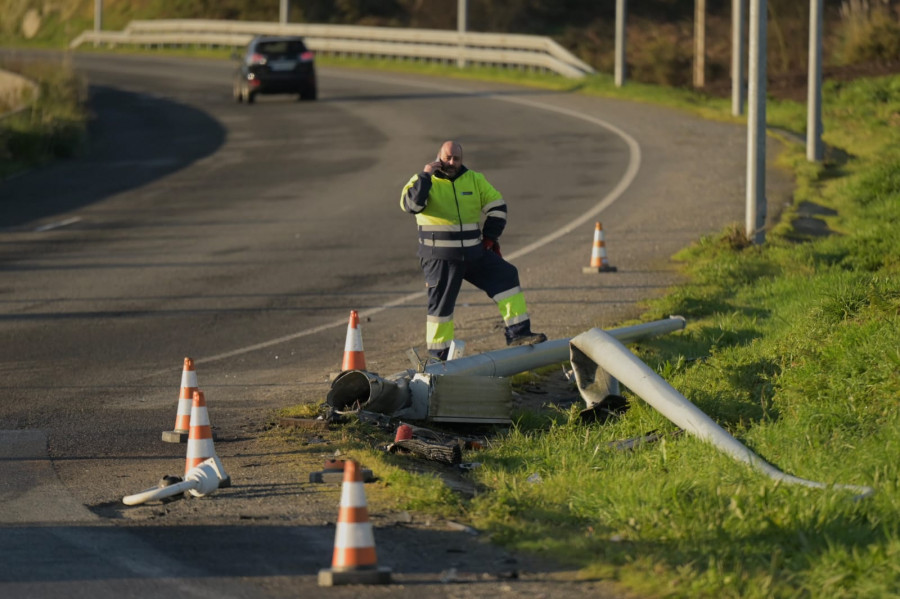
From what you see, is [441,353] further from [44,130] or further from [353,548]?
[44,130]

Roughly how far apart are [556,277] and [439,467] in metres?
7.58

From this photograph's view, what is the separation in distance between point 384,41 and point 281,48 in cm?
1172

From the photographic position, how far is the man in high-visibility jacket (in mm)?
10938

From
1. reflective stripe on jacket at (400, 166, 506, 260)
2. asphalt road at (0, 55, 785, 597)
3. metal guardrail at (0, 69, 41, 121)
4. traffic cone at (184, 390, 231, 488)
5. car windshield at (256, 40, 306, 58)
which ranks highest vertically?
car windshield at (256, 40, 306, 58)

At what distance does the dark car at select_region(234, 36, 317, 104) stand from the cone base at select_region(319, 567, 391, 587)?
31761 millimetres

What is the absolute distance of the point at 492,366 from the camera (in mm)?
10586

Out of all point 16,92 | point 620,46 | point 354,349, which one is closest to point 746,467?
point 354,349

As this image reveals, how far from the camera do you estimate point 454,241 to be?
433 inches

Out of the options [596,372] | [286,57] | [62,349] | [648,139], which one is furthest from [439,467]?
[286,57]

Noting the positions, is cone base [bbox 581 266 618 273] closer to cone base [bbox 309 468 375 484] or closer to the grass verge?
the grass verge

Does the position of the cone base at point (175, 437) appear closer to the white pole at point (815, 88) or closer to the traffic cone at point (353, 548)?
the traffic cone at point (353, 548)

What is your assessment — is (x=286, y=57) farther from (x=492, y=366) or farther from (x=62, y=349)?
(x=492, y=366)

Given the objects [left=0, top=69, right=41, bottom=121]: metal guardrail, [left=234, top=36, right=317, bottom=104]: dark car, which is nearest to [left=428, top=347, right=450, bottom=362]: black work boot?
[left=0, top=69, right=41, bottom=121]: metal guardrail

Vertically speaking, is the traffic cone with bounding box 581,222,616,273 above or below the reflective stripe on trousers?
below
